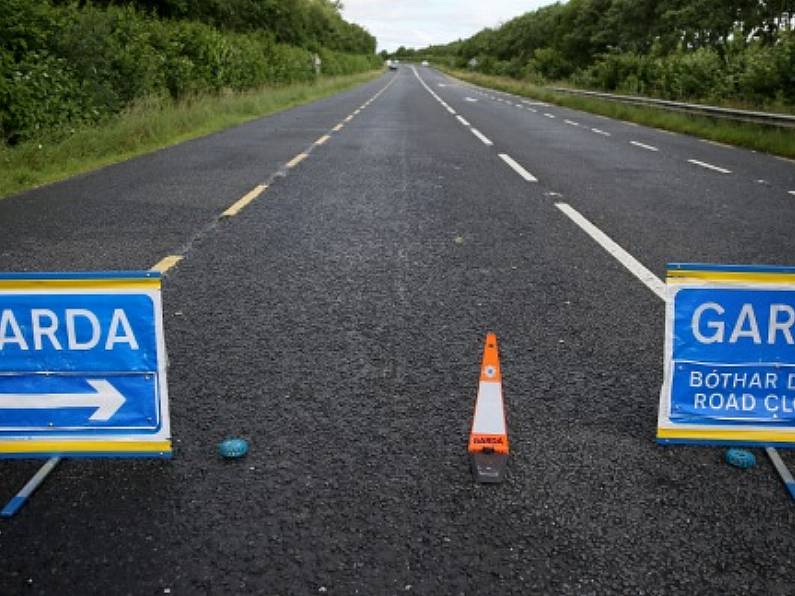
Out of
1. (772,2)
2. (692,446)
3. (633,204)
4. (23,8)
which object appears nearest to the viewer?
(692,446)

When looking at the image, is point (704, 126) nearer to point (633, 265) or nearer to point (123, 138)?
point (123, 138)

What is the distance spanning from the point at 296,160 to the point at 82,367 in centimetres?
1002

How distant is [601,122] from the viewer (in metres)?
23.9

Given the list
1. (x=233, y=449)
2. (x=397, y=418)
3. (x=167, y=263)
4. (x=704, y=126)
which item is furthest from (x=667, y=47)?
(x=233, y=449)

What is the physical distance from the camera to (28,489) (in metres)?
2.68

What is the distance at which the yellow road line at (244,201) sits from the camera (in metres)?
7.94

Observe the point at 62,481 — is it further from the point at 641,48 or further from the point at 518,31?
the point at 518,31

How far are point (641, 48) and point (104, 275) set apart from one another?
202 feet

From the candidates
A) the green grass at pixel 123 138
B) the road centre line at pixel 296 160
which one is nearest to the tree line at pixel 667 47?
the road centre line at pixel 296 160

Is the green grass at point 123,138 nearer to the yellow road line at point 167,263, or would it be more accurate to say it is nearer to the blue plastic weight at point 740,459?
the yellow road line at point 167,263

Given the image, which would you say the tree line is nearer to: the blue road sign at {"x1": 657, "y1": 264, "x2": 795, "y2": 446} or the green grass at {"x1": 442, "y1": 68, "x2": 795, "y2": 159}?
the green grass at {"x1": 442, "y1": 68, "x2": 795, "y2": 159}

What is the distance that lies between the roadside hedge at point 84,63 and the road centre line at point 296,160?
4164mm

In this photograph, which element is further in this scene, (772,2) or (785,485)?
(772,2)

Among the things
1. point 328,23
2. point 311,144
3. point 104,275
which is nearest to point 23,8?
point 311,144
